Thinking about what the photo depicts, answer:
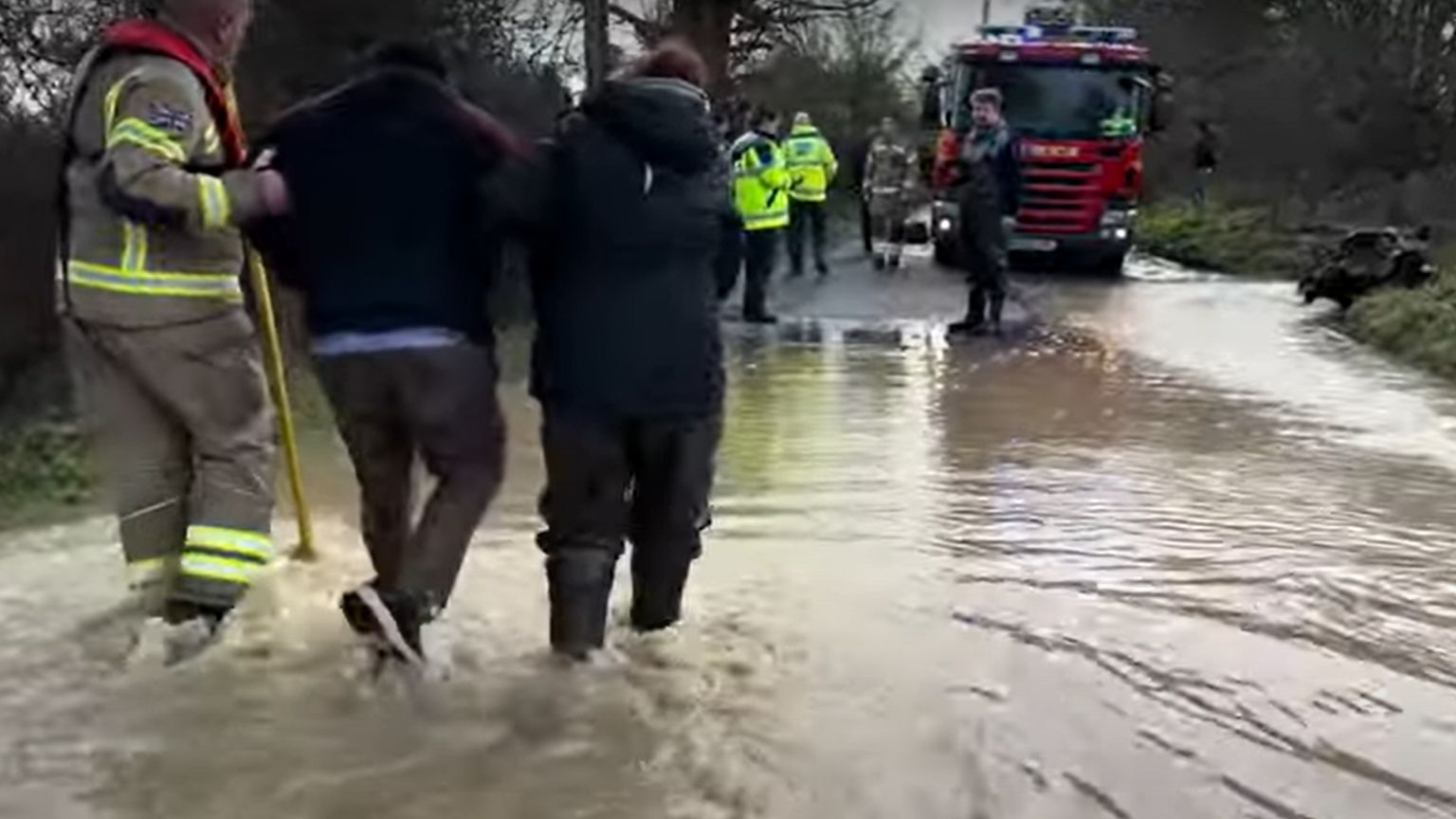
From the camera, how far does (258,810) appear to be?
179 inches

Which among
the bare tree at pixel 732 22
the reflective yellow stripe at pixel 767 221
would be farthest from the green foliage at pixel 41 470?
the bare tree at pixel 732 22

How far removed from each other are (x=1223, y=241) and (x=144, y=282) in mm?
25739

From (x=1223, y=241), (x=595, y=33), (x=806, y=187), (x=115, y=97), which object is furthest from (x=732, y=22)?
(x=115, y=97)

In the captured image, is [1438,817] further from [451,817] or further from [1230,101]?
[1230,101]

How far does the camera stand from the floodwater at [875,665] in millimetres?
4742

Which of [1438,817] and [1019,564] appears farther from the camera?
[1019,564]

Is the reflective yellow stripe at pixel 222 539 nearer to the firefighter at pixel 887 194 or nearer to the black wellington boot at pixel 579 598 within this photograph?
the black wellington boot at pixel 579 598

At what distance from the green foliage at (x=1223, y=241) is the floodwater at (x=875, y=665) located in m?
17.4

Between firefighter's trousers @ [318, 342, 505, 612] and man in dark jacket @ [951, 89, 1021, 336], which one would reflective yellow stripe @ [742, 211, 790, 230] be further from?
firefighter's trousers @ [318, 342, 505, 612]

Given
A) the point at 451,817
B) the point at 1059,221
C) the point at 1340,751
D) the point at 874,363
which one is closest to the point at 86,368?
the point at 451,817

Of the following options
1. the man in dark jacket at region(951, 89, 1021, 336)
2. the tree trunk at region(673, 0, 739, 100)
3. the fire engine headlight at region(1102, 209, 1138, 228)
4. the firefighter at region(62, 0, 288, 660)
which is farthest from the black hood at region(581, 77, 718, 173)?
the fire engine headlight at region(1102, 209, 1138, 228)

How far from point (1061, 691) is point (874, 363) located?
799 cm

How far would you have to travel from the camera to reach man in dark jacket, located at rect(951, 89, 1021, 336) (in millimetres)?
15148

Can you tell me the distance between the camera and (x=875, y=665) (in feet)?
19.0
